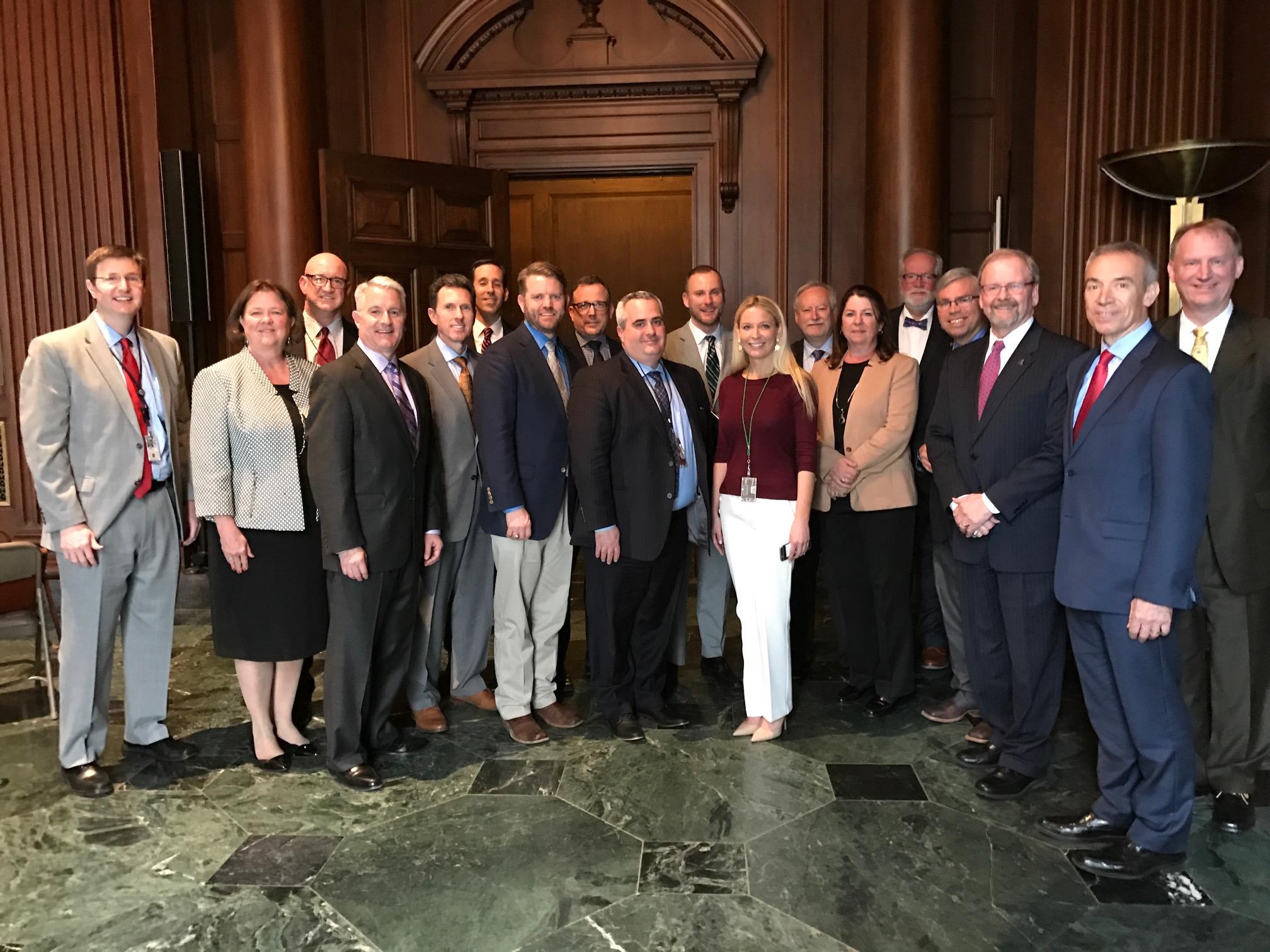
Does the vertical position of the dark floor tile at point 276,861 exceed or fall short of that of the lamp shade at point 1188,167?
it falls short

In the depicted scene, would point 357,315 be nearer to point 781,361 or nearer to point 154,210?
point 781,361

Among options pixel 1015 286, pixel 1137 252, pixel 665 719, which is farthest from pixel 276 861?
pixel 1137 252

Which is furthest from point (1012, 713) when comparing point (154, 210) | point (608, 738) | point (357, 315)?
point (154, 210)

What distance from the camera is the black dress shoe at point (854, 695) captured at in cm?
384

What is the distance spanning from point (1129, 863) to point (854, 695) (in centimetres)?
137

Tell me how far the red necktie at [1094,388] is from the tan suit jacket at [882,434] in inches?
35.9

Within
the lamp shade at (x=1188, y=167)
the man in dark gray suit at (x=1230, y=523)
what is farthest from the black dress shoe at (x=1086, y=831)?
the lamp shade at (x=1188, y=167)

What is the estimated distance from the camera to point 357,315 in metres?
3.24

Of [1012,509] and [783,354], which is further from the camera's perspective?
[783,354]

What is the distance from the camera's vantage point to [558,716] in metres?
3.68

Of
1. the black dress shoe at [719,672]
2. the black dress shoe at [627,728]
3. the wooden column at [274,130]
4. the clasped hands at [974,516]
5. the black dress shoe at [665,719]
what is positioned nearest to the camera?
the clasped hands at [974,516]

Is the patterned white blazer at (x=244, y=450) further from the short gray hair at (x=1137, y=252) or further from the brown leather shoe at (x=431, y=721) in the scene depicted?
the short gray hair at (x=1137, y=252)

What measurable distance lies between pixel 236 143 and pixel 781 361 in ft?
13.8

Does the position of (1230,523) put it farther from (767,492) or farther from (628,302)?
(628,302)
